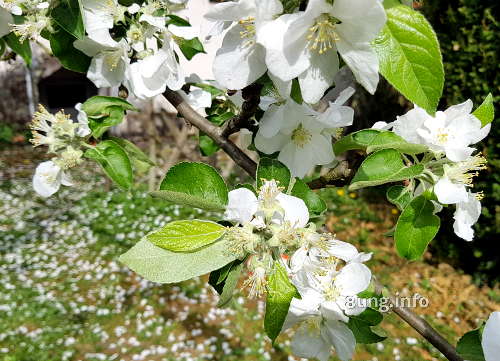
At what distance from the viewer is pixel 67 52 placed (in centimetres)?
95

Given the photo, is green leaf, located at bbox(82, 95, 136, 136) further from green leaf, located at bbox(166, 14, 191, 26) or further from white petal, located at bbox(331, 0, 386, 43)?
white petal, located at bbox(331, 0, 386, 43)

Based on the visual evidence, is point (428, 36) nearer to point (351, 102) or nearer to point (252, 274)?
point (252, 274)

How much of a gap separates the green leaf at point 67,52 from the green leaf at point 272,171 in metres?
0.46

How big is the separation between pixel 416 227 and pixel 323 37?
0.39 metres

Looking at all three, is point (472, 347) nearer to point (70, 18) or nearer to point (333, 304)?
point (333, 304)

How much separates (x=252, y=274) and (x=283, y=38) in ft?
1.11

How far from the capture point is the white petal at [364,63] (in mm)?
493

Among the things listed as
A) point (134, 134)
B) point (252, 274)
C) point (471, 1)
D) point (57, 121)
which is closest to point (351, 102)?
point (471, 1)

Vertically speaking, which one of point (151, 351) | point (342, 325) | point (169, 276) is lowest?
point (151, 351)

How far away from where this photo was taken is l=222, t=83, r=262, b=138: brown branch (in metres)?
0.66

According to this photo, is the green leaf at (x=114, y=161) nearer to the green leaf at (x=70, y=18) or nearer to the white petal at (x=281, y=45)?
the green leaf at (x=70, y=18)

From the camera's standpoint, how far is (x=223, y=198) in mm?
718

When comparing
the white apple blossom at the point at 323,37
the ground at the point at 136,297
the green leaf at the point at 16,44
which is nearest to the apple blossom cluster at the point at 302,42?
the white apple blossom at the point at 323,37

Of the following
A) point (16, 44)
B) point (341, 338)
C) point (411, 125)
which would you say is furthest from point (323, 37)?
point (16, 44)
